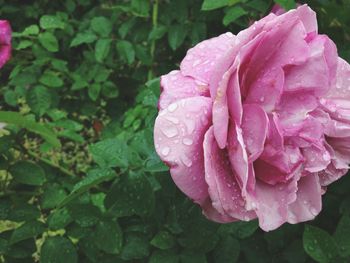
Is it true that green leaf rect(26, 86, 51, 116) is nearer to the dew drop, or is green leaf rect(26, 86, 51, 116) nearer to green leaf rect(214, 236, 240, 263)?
green leaf rect(214, 236, 240, 263)

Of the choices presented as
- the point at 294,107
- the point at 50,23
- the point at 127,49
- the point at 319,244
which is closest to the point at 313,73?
the point at 294,107

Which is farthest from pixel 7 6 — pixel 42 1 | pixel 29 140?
pixel 29 140

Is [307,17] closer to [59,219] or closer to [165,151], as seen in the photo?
[165,151]

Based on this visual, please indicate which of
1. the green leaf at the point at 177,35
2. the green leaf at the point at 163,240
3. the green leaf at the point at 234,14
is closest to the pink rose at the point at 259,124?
the green leaf at the point at 163,240

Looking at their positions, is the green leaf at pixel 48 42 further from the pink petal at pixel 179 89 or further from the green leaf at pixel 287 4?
the pink petal at pixel 179 89

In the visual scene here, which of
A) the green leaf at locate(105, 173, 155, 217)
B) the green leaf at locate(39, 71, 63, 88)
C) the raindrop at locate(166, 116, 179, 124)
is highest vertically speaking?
the raindrop at locate(166, 116, 179, 124)

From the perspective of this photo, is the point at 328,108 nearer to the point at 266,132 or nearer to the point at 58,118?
the point at 266,132

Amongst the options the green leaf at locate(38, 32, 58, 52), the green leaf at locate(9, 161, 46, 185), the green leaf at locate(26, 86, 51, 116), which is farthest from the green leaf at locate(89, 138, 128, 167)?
the green leaf at locate(38, 32, 58, 52)
